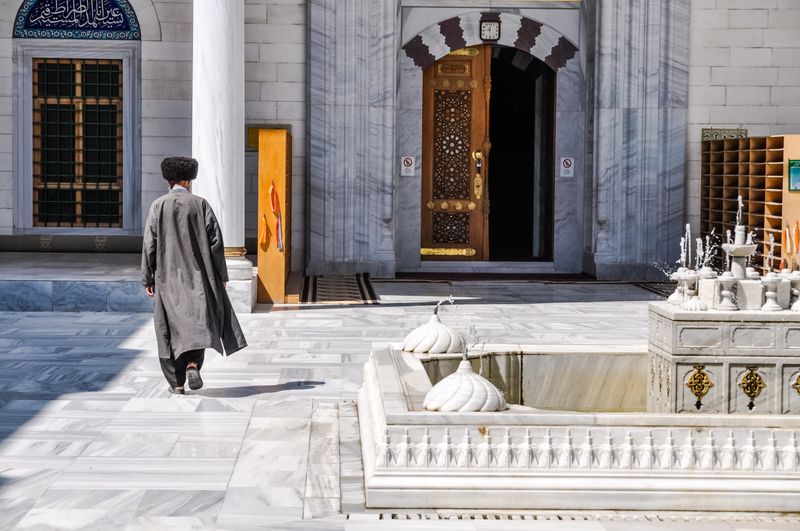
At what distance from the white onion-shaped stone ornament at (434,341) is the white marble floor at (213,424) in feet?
1.40

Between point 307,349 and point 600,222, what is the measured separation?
18.6 feet

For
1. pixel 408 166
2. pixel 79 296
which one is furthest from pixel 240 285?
pixel 408 166

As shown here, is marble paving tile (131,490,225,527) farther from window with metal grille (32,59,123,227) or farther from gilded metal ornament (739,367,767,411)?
window with metal grille (32,59,123,227)

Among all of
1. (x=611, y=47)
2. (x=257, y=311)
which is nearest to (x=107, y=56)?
(x=257, y=311)

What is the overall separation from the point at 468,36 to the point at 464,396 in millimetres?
9130

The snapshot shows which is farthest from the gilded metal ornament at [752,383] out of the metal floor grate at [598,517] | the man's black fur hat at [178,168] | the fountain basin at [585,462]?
the man's black fur hat at [178,168]

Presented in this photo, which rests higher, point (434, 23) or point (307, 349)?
point (434, 23)

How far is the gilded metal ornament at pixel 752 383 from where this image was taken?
5.31m

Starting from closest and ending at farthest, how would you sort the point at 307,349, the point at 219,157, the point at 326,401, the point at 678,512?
the point at 678,512, the point at 326,401, the point at 307,349, the point at 219,157

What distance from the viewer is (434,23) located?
1311cm

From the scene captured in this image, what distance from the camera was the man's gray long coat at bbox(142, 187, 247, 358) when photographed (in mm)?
6152

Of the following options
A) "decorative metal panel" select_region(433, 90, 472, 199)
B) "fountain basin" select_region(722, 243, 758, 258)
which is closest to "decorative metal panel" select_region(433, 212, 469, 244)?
"decorative metal panel" select_region(433, 90, 472, 199)

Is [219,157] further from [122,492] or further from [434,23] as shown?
[122,492]

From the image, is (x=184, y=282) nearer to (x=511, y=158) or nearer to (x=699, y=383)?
(x=699, y=383)
